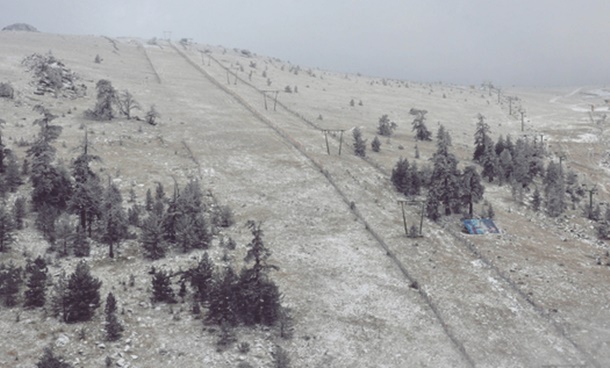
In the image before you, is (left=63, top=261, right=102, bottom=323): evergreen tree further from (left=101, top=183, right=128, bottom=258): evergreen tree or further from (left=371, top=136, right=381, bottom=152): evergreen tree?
(left=371, top=136, right=381, bottom=152): evergreen tree

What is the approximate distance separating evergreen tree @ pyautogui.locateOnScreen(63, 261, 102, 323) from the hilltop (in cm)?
47

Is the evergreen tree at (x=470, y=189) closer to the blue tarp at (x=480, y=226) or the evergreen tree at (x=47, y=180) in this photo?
the blue tarp at (x=480, y=226)

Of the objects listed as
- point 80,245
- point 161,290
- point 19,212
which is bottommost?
point 161,290

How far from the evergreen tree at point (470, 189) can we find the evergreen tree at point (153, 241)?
22178 mm

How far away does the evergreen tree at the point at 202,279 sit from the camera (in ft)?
75.9

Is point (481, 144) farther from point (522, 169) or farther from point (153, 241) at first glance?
point (153, 241)

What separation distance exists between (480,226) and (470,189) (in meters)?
3.56

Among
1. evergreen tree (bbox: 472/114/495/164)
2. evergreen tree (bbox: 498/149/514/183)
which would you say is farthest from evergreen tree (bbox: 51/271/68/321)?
evergreen tree (bbox: 472/114/495/164)

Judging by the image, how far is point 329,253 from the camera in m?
29.7

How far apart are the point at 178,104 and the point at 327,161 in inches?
1014

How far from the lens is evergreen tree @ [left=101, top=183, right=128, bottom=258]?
86.5 ft

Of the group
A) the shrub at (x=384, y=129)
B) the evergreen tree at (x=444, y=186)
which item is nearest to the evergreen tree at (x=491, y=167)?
the evergreen tree at (x=444, y=186)

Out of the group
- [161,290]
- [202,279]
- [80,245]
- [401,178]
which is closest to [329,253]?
[202,279]

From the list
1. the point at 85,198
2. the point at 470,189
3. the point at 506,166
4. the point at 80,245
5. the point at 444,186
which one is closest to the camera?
the point at 80,245
